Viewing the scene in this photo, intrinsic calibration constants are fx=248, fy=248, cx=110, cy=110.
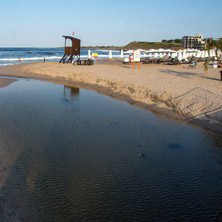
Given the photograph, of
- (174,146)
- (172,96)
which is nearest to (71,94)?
(172,96)

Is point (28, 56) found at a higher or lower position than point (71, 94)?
higher

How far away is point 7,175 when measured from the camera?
5.45 m

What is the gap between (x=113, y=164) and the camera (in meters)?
6.33

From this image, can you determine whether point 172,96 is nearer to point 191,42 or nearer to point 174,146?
point 174,146

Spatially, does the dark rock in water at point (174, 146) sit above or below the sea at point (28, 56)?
below

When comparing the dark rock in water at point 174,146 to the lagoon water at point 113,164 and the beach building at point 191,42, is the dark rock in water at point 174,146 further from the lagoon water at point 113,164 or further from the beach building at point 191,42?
the beach building at point 191,42

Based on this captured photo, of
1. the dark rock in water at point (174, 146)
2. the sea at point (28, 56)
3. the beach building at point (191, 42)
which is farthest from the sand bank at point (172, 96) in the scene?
the beach building at point (191, 42)

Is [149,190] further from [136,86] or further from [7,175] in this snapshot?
[136,86]

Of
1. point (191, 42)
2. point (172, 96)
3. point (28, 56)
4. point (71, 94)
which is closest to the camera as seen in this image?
point (172, 96)

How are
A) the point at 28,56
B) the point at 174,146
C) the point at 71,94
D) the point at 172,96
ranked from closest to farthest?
the point at 174,146
the point at 172,96
the point at 71,94
the point at 28,56

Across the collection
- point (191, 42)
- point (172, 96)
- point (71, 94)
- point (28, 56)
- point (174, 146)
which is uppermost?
point (191, 42)

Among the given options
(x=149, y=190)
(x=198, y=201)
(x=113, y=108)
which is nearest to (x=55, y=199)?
(x=149, y=190)

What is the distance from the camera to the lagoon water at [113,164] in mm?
4602

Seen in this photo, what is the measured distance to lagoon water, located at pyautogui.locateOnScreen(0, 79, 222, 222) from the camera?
181 inches
